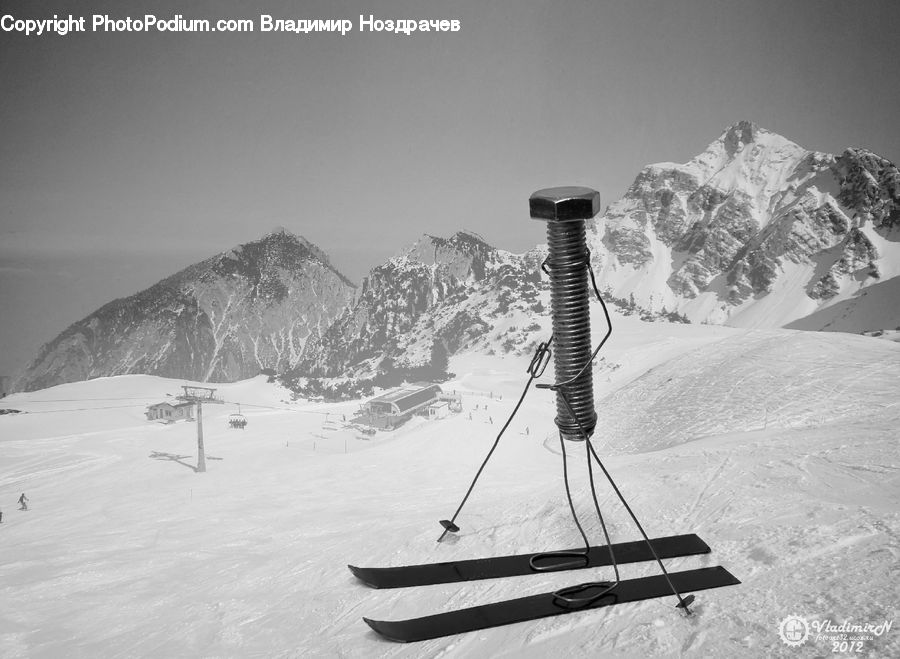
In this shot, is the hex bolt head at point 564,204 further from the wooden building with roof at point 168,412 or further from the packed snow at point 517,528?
the wooden building with roof at point 168,412

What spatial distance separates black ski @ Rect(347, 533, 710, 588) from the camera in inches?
166

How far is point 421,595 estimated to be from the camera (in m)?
4.18

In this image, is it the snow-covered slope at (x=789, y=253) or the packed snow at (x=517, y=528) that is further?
the snow-covered slope at (x=789, y=253)

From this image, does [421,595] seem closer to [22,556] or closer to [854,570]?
[854,570]

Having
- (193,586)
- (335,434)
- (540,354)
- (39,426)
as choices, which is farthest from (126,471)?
(540,354)

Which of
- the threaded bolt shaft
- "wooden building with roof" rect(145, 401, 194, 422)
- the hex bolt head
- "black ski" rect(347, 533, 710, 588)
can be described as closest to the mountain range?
"wooden building with roof" rect(145, 401, 194, 422)

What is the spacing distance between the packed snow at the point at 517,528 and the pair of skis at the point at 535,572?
74 mm

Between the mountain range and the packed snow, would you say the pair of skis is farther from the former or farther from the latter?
the mountain range

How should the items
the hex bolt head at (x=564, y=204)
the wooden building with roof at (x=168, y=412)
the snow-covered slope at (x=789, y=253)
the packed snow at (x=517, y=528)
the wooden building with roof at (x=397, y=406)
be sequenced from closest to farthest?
the hex bolt head at (x=564, y=204), the packed snow at (x=517, y=528), the wooden building with roof at (x=397, y=406), the wooden building with roof at (x=168, y=412), the snow-covered slope at (x=789, y=253)

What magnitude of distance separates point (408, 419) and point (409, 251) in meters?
110

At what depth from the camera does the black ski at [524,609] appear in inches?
139

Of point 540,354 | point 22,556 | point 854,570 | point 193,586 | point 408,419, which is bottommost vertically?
point 408,419

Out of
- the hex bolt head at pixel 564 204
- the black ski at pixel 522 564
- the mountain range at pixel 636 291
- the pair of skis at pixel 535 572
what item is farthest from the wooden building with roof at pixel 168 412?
the hex bolt head at pixel 564 204

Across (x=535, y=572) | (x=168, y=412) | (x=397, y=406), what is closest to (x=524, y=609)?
(x=535, y=572)
